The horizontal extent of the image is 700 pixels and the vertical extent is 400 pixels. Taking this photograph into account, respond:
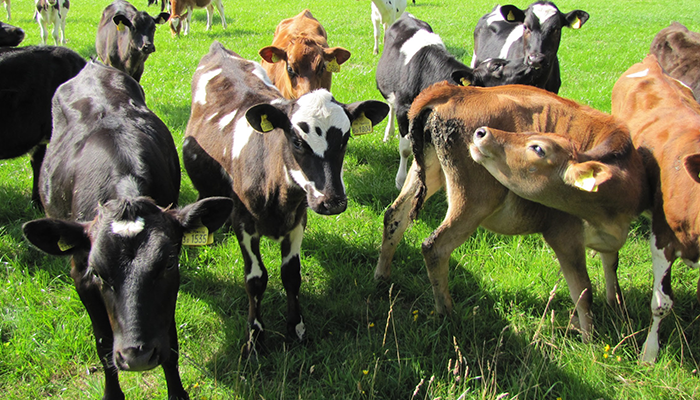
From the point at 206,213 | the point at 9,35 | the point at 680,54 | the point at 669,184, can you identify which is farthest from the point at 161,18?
the point at 669,184

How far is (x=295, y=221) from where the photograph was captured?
383 centimetres

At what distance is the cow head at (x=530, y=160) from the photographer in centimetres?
316

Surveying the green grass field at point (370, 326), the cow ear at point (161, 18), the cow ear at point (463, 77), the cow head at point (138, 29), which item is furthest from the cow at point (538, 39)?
the cow ear at point (161, 18)

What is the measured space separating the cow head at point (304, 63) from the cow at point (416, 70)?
0.67 metres

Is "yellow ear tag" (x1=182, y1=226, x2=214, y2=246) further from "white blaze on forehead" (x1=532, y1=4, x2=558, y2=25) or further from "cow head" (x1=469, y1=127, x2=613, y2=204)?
"white blaze on forehead" (x1=532, y1=4, x2=558, y2=25)

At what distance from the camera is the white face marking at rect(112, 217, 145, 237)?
2543 mm

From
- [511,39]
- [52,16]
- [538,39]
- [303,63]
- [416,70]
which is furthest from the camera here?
[52,16]

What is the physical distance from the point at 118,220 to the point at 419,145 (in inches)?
84.8

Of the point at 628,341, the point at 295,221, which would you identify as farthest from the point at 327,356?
the point at 628,341

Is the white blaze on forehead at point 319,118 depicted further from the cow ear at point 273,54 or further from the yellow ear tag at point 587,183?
the cow ear at point 273,54

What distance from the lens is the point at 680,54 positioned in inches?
250

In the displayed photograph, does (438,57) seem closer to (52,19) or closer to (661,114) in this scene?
(661,114)

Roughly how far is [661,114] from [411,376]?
9.41 feet

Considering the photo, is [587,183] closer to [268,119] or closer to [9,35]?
[268,119]
